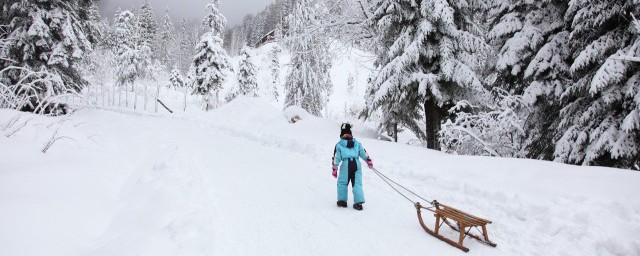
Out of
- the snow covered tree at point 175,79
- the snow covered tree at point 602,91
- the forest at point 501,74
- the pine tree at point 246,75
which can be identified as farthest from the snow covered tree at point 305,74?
Result: the snow covered tree at point 175,79

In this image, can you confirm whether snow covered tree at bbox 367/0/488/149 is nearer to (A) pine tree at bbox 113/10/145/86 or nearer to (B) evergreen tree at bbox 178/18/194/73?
(A) pine tree at bbox 113/10/145/86

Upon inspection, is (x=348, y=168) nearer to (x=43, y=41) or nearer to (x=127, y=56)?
(x=43, y=41)

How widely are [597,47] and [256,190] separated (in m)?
8.39

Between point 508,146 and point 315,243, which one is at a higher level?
point 508,146

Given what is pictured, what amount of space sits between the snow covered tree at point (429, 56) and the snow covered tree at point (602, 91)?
2.34 meters

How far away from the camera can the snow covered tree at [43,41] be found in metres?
17.0

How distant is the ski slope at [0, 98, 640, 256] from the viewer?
→ 4070 millimetres

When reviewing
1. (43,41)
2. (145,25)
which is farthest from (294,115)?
(145,25)

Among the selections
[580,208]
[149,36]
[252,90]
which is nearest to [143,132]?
[580,208]

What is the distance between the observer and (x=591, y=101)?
8633mm

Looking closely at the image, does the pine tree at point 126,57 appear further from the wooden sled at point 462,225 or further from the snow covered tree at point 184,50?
the wooden sled at point 462,225

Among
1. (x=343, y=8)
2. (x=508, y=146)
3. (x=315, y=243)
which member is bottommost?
(x=315, y=243)

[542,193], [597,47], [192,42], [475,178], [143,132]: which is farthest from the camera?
[192,42]

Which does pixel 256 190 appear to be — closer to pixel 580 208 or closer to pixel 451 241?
pixel 451 241
